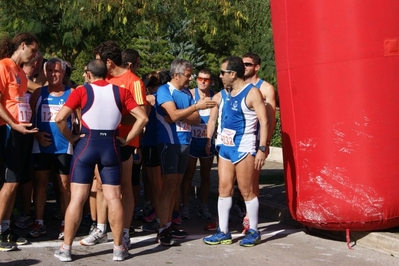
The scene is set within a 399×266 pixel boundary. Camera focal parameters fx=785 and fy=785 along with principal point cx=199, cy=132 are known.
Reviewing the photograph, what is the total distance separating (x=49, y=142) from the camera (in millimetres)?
7879

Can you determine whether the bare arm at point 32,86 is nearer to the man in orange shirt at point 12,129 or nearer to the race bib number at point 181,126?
the man in orange shirt at point 12,129

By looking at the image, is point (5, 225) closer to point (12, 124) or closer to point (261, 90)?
point (12, 124)

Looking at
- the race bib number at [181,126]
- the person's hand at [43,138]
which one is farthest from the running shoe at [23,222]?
the race bib number at [181,126]

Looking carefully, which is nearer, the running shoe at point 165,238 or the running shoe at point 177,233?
the running shoe at point 165,238

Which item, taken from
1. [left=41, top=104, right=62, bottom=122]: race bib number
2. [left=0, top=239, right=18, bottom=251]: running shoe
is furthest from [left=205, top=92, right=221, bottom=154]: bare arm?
[left=0, top=239, right=18, bottom=251]: running shoe

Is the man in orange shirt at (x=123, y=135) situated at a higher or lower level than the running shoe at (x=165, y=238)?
higher

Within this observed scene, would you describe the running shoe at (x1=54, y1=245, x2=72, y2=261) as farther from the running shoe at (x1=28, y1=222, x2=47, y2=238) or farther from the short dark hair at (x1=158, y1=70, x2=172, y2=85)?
the short dark hair at (x1=158, y1=70, x2=172, y2=85)

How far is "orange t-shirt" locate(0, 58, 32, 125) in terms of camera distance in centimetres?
727

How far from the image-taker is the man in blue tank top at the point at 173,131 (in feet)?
26.0

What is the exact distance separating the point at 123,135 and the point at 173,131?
2.35ft

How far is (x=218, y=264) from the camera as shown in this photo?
7.02 metres

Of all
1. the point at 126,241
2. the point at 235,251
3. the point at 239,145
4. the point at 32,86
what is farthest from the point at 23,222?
the point at 239,145

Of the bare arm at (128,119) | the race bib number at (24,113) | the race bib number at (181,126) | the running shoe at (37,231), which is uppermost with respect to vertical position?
the race bib number at (24,113)

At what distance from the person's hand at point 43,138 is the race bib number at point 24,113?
16.0 inches
